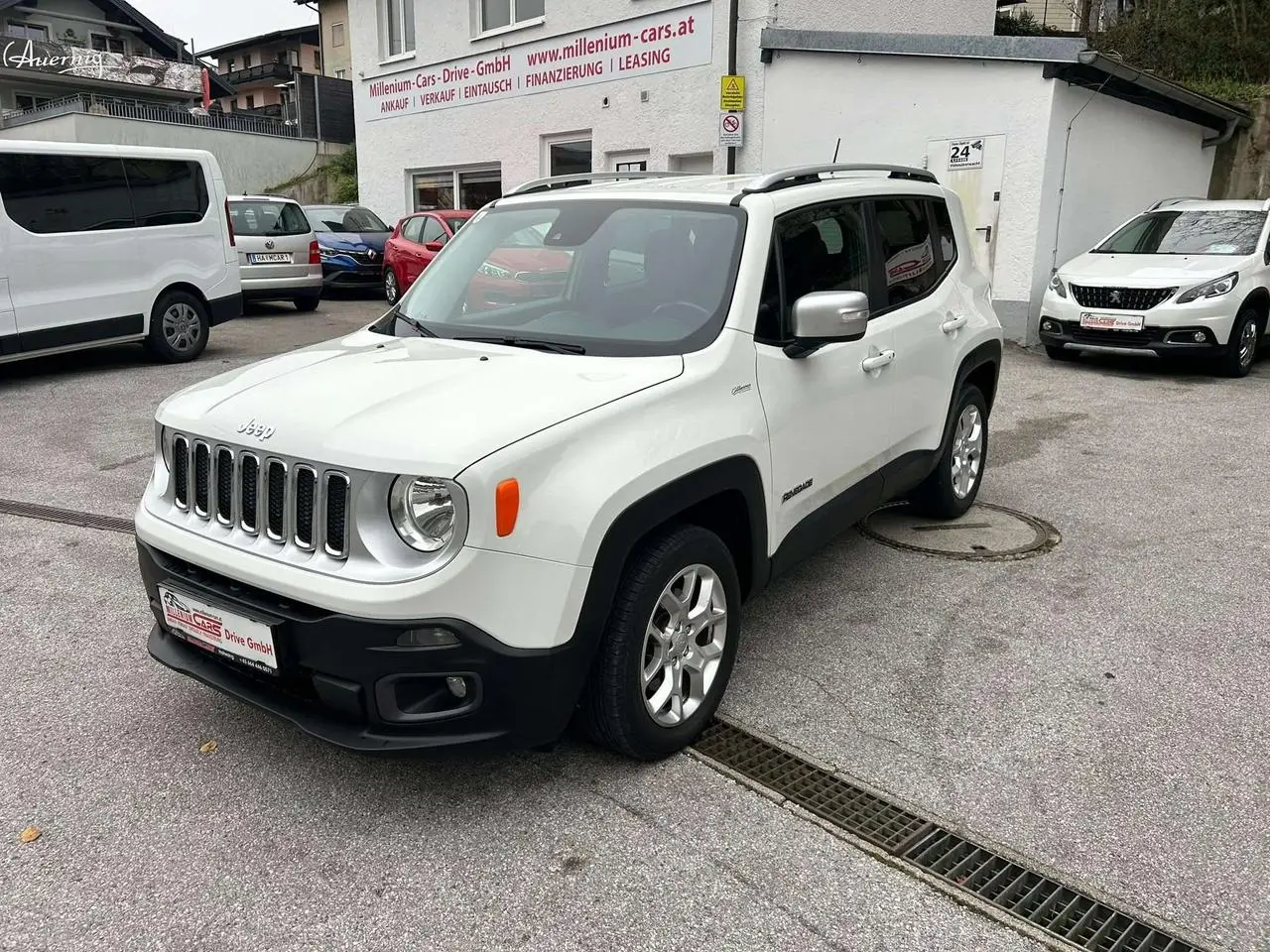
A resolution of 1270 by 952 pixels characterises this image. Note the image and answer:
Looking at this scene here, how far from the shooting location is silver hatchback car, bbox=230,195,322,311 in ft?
44.5

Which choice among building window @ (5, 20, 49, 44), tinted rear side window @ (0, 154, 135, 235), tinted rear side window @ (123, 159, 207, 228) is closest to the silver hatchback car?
tinted rear side window @ (123, 159, 207, 228)

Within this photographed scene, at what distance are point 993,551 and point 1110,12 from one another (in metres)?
25.1

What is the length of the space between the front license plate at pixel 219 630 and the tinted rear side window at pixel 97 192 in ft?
23.1

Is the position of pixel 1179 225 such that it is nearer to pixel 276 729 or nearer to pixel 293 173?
pixel 276 729

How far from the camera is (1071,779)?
3.09m

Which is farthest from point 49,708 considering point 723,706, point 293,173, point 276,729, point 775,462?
point 293,173

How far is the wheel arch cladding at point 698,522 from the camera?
272cm

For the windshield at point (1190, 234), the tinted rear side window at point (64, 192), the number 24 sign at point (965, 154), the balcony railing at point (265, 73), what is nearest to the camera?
the tinted rear side window at point (64, 192)

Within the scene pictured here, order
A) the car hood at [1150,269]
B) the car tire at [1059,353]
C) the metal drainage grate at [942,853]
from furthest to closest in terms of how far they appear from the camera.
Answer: the car tire at [1059,353] < the car hood at [1150,269] < the metal drainage grate at [942,853]

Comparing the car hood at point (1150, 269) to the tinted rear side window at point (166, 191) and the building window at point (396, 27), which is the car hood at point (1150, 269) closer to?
the tinted rear side window at point (166, 191)

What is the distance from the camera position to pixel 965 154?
38.5 feet

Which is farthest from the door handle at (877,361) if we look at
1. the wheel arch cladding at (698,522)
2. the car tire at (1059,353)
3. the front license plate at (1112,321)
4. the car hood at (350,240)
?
the car hood at (350,240)

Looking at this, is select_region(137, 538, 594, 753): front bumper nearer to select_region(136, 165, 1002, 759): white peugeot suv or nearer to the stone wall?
select_region(136, 165, 1002, 759): white peugeot suv

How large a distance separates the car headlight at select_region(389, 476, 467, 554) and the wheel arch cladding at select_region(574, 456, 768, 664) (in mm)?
409
